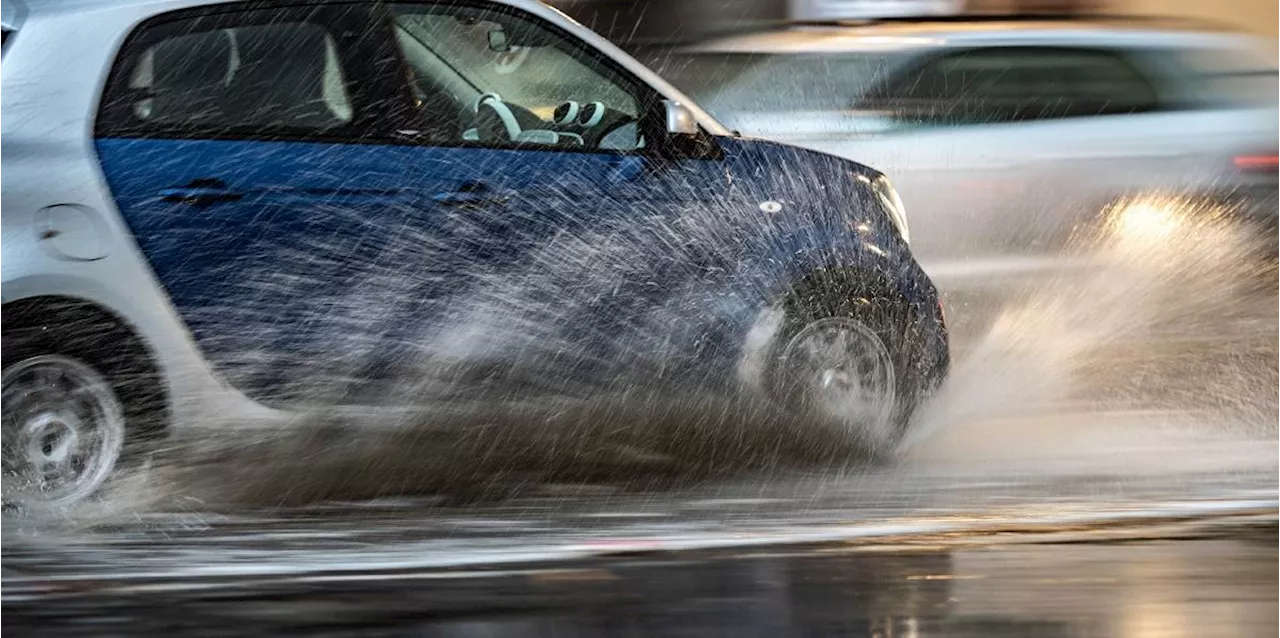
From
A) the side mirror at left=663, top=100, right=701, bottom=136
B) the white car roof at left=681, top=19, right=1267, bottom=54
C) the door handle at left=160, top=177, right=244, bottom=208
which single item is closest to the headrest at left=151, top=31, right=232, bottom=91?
the door handle at left=160, top=177, right=244, bottom=208

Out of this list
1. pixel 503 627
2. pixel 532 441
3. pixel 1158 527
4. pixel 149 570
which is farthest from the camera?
pixel 532 441

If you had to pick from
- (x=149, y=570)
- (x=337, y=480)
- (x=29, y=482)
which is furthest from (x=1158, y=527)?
(x=29, y=482)

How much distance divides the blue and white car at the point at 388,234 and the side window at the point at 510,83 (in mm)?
10

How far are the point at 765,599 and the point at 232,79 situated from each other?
2.10 metres

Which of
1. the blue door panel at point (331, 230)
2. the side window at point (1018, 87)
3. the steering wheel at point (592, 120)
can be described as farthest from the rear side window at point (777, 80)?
the blue door panel at point (331, 230)

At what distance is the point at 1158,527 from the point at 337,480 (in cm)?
242

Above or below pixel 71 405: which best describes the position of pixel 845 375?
below

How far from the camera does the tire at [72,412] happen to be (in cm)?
491

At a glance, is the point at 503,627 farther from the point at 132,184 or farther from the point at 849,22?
the point at 849,22

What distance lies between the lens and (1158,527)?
5.12 meters

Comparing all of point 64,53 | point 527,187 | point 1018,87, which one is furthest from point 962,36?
point 64,53

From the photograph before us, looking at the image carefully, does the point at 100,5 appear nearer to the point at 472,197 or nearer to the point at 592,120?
the point at 472,197

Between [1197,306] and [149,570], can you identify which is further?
[1197,306]

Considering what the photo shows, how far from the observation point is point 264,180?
4.98 metres
